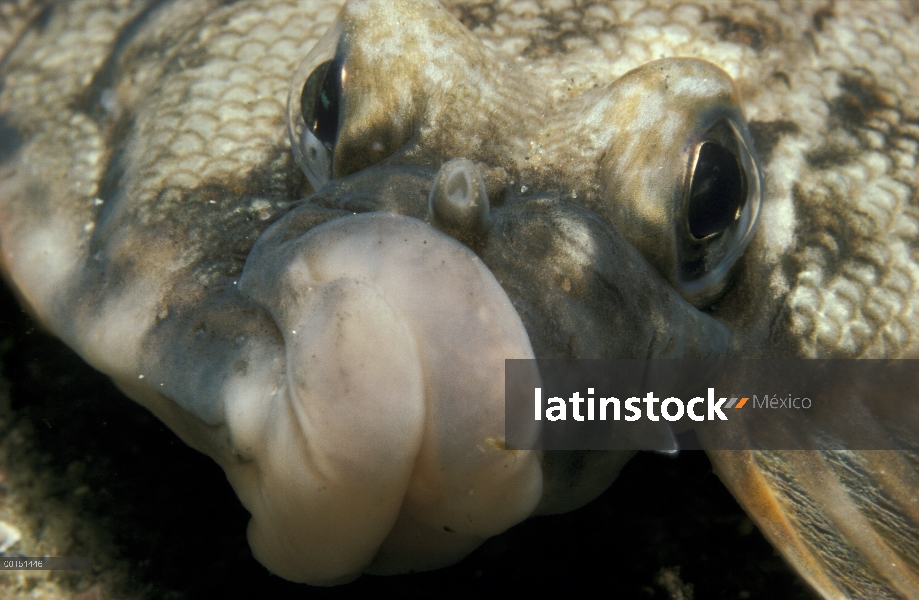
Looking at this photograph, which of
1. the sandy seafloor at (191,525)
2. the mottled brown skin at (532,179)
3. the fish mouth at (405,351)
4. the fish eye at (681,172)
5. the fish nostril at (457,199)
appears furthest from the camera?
the sandy seafloor at (191,525)

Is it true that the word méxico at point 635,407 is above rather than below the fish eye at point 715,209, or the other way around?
below

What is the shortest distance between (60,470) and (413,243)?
4.64ft

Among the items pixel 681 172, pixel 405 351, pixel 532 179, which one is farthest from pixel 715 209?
pixel 405 351

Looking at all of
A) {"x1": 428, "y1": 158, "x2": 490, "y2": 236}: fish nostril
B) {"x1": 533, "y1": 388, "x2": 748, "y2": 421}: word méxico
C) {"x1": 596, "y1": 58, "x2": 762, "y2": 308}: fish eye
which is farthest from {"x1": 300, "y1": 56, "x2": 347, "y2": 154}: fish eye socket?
{"x1": 533, "y1": 388, "x2": 748, "y2": 421}: word méxico

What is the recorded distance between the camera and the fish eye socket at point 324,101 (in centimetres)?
177

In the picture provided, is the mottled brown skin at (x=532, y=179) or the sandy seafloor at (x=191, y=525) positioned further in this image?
the sandy seafloor at (x=191, y=525)

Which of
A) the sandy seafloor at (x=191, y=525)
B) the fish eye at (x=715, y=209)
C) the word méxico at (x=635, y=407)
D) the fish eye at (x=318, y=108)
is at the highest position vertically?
the fish eye at (x=318, y=108)

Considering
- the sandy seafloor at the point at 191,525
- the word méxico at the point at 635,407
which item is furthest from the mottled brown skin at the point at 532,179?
the sandy seafloor at the point at 191,525

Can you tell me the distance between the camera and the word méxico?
142cm

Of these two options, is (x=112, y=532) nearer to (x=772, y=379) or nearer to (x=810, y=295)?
(x=772, y=379)

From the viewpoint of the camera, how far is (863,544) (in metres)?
1.87

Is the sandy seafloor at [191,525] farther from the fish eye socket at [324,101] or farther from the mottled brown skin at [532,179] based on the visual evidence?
the fish eye socket at [324,101]

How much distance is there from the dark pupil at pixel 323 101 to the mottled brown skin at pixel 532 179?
7cm

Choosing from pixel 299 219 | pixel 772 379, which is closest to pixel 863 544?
pixel 772 379
